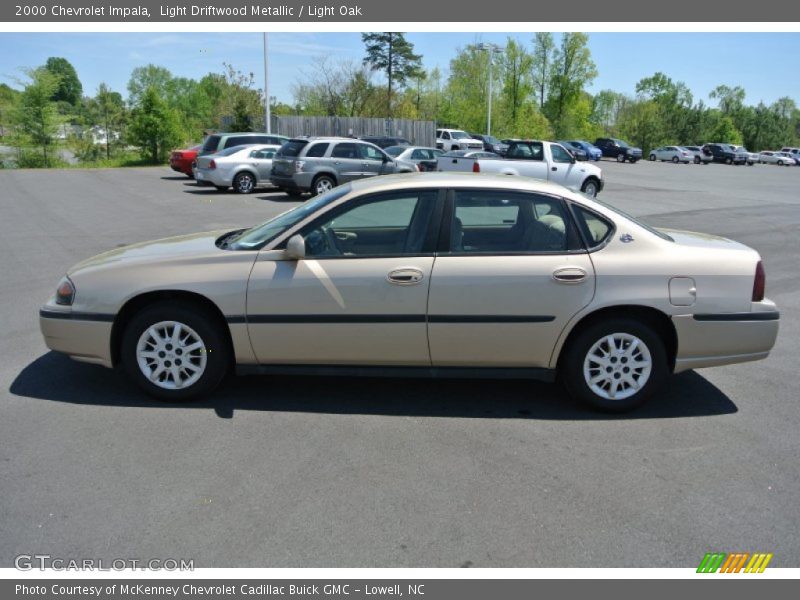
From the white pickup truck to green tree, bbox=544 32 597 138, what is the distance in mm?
49952

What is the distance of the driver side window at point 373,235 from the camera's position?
15.7 ft

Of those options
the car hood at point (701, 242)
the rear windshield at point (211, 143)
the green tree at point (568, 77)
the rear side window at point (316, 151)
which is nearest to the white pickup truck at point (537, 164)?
the rear side window at point (316, 151)

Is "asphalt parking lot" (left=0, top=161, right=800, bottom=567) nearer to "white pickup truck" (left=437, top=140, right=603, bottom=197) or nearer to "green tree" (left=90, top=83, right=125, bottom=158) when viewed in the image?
"white pickup truck" (left=437, top=140, right=603, bottom=197)

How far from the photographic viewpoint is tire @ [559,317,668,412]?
4.72m

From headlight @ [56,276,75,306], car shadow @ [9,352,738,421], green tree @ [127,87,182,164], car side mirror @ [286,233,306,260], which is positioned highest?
green tree @ [127,87,182,164]

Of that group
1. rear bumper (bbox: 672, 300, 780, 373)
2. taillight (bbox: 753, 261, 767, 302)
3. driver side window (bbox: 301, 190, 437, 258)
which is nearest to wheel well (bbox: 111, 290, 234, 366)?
driver side window (bbox: 301, 190, 437, 258)

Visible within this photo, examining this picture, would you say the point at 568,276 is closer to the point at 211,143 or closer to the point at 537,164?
the point at 537,164

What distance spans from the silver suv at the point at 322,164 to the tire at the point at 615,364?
578 inches

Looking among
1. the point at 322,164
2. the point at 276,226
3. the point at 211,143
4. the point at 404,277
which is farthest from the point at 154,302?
the point at 211,143

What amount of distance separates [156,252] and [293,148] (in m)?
14.8

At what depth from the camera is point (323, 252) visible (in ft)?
15.7

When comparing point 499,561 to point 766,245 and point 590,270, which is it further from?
point 766,245

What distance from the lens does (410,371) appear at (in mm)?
4809
